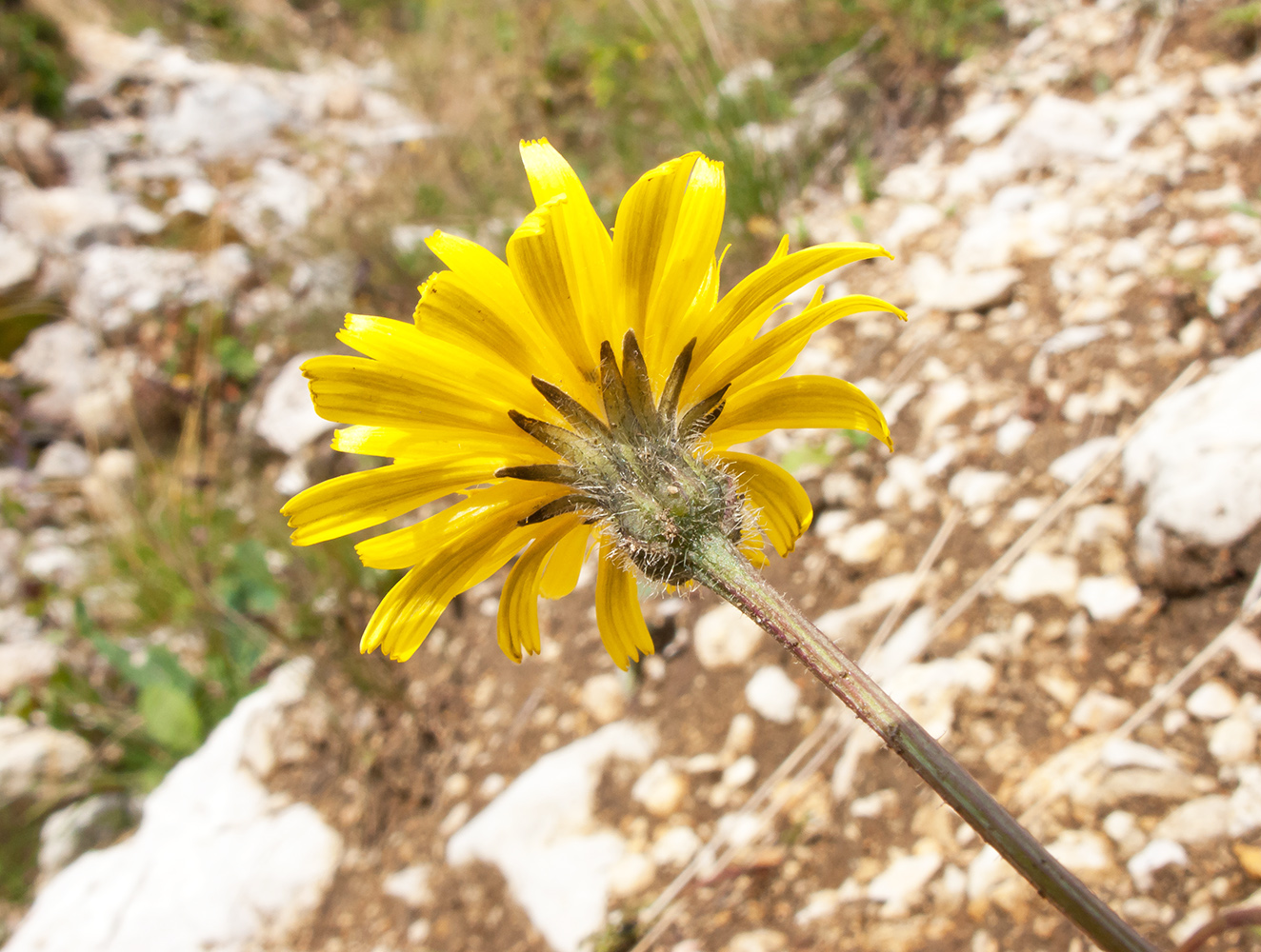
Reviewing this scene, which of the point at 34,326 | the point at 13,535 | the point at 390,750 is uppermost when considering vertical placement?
the point at 34,326

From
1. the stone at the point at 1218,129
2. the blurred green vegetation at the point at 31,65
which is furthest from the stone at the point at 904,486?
the blurred green vegetation at the point at 31,65

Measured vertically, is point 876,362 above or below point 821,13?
below

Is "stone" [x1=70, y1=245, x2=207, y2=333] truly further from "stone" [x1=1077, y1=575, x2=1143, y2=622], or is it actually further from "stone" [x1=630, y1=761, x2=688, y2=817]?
"stone" [x1=1077, y1=575, x2=1143, y2=622]

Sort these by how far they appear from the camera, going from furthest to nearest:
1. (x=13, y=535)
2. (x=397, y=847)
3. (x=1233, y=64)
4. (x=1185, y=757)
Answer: (x=13, y=535), (x=1233, y=64), (x=397, y=847), (x=1185, y=757)

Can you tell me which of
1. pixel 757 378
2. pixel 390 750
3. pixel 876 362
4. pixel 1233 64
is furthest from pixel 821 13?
pixel 390 750

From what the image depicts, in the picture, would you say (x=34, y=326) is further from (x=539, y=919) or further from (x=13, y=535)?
(x=539, y=919)

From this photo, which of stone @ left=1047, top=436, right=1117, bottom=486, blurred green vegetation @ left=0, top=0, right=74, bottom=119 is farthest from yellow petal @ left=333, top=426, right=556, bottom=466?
blurred green vegetation @ left=0, top=0, right=74, bottom=119
